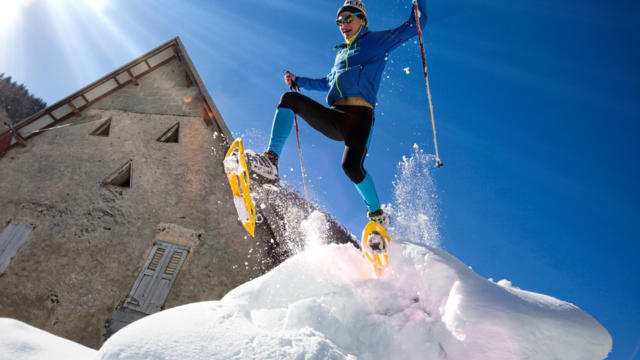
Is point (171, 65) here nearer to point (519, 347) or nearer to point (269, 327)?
point (269, 327)

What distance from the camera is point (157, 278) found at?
5742mm

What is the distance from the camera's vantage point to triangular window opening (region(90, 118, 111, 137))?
7465 mm

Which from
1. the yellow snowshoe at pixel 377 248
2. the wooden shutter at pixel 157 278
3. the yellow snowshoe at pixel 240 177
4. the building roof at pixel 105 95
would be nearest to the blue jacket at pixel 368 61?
the yellow snowshoe at pixel 240 177

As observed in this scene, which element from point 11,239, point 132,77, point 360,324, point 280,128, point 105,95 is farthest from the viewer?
point 132,77

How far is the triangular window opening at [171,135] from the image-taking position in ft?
24.4

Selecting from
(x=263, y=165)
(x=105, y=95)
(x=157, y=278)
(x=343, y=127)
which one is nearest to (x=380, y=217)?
(x=343, y=127)

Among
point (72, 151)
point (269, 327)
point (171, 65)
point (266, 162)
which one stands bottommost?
point (269, 327)

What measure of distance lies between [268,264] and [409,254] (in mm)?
4424

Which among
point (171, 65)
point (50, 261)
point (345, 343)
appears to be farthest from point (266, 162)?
point (171, 65)

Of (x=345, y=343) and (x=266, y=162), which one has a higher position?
(x=266, y=162)

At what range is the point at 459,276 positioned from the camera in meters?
2.12

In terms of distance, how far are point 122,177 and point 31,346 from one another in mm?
5418

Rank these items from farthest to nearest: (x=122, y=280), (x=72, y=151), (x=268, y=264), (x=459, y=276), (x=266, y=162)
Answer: (x=72, y=151) → (x=268, y=264) → (x=122, y=280) → (x=266, y=162) → (x=459, y=276)

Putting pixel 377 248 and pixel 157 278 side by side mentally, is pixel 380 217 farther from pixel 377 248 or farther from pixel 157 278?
pixel 157 278
